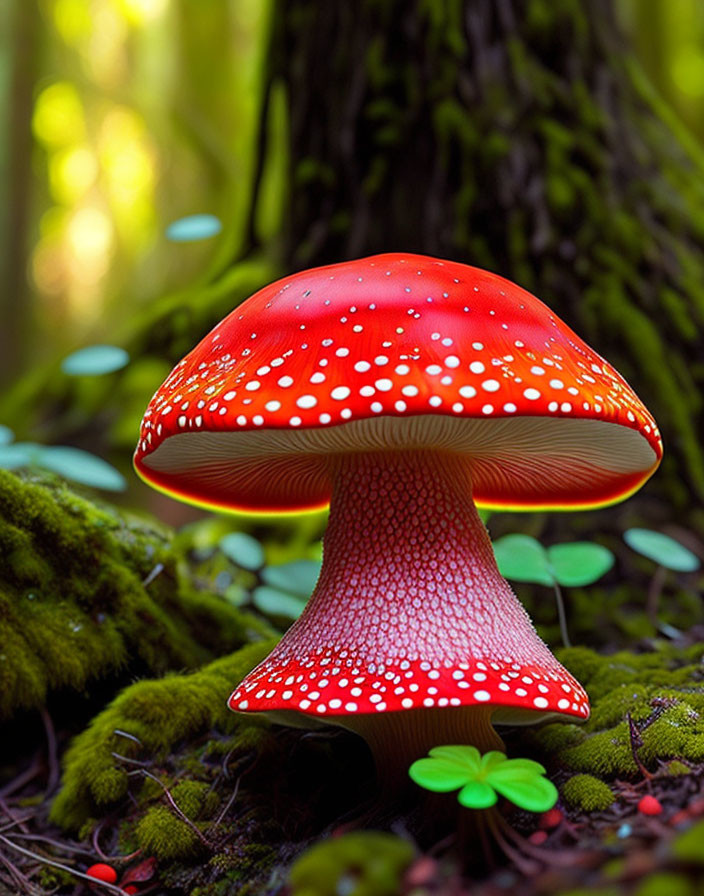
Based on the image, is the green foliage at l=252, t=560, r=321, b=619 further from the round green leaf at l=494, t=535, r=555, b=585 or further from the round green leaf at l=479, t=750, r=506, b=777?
the round green leaf at l=479, t=750, r=506, b=777

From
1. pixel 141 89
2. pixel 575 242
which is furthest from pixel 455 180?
pixel 141 89

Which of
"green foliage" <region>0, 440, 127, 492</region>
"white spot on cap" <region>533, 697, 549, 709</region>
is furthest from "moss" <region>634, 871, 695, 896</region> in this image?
"green foliage" <region>0, 440, 127, 492</region>

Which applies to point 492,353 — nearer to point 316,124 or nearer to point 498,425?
point 498,425

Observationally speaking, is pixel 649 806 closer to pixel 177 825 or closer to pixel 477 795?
pixel 477 795

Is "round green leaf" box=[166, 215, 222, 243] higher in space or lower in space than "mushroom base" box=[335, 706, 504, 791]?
higher

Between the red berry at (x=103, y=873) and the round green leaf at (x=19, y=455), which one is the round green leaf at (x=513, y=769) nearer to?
the red berry at (x=103, y=873)

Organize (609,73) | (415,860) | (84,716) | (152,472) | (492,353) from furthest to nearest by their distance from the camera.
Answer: (609,73)
(84,716)
(152,472)
(492,353)
(415,860)

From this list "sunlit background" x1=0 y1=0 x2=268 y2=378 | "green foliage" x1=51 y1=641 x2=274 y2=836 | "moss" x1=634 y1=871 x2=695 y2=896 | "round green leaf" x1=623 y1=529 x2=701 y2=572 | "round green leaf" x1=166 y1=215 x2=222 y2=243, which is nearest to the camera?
"moss" x1=634 y1=871 x2=695 y2=896
